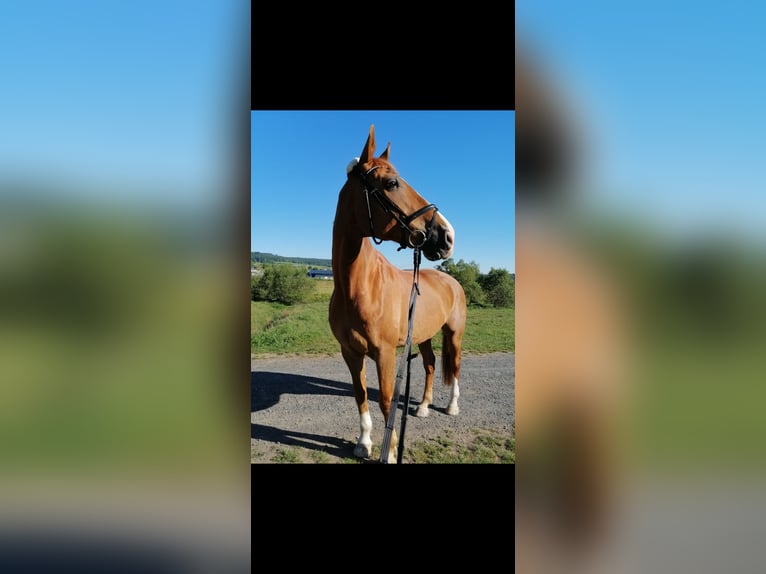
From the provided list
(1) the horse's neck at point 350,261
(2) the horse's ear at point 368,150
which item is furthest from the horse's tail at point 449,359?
(2) the horse's ear at point 368,150

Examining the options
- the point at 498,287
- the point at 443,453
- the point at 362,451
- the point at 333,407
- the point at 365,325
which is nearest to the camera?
the point at 365,325

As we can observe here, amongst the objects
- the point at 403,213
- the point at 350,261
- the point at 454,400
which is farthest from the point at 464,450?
the point at 403,213

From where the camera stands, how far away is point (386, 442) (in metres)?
1.78

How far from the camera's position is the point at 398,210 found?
2.35m

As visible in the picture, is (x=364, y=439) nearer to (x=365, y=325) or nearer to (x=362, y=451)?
(x=362, y=451)

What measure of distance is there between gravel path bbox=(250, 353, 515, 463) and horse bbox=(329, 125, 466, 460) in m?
0.60

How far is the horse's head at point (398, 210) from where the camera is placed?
2.34m

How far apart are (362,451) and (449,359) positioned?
5.48 feet

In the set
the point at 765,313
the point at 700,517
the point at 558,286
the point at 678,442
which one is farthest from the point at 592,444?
the point at 765,313

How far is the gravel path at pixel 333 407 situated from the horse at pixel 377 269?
23.5 inches

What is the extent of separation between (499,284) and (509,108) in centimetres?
742

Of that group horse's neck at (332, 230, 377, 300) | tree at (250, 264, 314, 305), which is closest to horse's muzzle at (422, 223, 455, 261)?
horse's neck at (332, 230, 377, 300)

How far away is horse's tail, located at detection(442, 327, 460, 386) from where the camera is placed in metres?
4.30

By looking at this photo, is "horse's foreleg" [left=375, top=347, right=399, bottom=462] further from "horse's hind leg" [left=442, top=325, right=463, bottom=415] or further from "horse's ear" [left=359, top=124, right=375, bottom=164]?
"horse's hind leg" [left=442, top=325, right=463, bottom=415]
